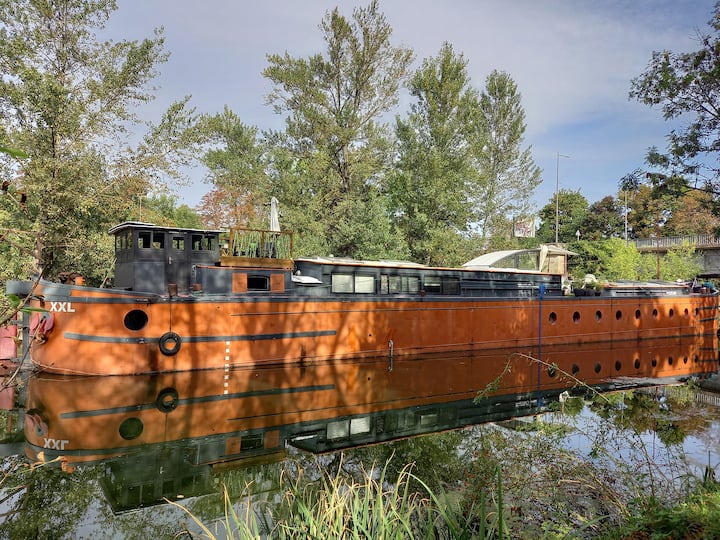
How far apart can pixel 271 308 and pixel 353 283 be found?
10.5ft

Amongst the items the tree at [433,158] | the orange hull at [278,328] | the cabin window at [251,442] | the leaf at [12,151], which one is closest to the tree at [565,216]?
the tree at [433,158]

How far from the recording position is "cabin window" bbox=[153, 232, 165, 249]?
44.1ft

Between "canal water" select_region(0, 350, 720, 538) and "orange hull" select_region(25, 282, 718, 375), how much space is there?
0.64 metres

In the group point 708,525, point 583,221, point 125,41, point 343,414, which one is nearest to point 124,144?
point 125,41

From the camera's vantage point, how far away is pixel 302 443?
25.9 ft

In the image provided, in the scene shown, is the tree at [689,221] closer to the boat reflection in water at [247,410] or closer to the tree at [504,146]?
the tree at [504,146]

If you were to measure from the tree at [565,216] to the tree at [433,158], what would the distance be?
83.9ft

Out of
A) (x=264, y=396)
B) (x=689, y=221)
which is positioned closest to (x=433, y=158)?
(x=264, y=396)

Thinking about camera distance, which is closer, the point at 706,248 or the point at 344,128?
the point at 344,128

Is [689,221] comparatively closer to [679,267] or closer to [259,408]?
[679,267]

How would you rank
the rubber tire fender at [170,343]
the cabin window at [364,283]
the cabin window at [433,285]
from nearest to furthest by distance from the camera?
1. the rubber tire fender at [170,343]
2. the cabin window at [364,283]
3. the cabin window at [433,285]

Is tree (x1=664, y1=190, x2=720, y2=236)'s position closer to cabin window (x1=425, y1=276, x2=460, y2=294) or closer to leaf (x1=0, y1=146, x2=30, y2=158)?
cabin window (x1=425, y1=276, x2=460, y2=294)

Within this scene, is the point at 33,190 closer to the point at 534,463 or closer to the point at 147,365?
the point at 147,365

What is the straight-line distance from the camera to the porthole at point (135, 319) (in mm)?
12117
